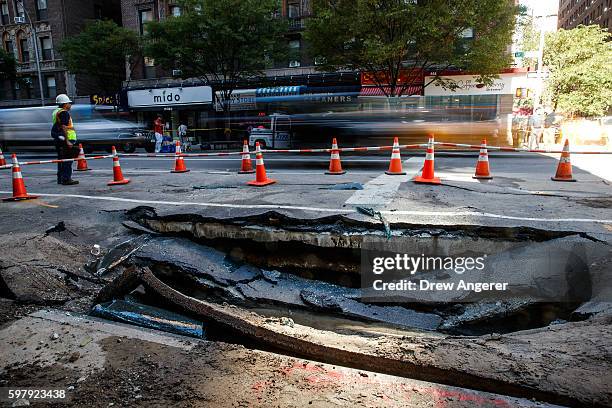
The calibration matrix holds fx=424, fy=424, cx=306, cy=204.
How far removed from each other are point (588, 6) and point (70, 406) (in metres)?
87.2

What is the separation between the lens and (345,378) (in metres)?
2.74

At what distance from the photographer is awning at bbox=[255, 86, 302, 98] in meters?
25.0

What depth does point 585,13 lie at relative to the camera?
227 feet

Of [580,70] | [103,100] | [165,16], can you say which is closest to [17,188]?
[103,100]

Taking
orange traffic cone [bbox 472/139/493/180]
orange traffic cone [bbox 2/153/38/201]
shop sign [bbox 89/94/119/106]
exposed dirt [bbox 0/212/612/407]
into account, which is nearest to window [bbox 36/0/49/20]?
shop sign [bbox 89/94/119/106]

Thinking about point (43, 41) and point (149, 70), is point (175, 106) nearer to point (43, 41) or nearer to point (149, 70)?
point (149, 70)

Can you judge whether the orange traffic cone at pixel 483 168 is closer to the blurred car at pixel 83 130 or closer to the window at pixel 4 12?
the blurred car at pixel 83 130

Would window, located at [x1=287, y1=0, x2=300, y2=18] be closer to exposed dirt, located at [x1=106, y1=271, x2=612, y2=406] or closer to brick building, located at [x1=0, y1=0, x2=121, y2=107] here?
brick building, located at [x1=0, y1=0, x2=121, y2=107]

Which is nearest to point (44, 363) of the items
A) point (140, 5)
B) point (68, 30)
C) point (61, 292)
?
point (61, 292)

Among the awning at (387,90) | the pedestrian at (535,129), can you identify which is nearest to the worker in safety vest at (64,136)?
the awning at (387,90)

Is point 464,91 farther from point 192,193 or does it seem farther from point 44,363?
point 44,363

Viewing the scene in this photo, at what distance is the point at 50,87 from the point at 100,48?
12.6 m

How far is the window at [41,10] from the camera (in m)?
36.5

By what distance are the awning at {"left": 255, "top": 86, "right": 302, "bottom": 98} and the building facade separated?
51.1 meters
